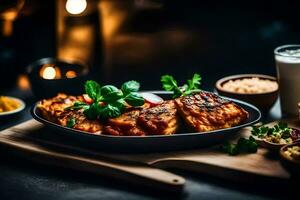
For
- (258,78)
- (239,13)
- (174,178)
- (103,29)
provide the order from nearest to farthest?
(174,178)
(258,78)
(239,13)
(103,29)

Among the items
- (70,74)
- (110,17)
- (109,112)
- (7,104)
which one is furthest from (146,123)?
(110,17)

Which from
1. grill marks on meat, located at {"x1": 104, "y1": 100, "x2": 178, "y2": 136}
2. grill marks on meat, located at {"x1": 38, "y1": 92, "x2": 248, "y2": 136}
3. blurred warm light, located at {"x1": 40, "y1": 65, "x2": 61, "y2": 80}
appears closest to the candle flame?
blurred warm light, located at {"x1": 40, "y1": 65, "x2": 61, "y2": 80}

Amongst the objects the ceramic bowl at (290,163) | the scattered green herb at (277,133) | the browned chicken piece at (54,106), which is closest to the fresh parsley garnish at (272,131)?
the scattered green herb at (277,133)

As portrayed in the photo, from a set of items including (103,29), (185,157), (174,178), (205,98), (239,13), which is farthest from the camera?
(103,29)

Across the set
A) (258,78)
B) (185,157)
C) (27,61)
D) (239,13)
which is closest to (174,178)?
(185,157)

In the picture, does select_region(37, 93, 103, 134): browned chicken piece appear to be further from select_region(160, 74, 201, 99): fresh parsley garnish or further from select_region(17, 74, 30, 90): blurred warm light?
select_region(17, 74, 30, 90): blurred warm light

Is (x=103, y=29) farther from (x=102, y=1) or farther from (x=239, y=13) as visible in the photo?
(x=239, y=13)
